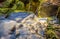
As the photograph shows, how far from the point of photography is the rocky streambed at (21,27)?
245cm

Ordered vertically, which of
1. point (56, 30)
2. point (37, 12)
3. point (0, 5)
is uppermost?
point (0, 5)

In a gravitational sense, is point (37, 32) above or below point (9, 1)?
→ below

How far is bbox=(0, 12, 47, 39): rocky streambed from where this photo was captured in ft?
8.05

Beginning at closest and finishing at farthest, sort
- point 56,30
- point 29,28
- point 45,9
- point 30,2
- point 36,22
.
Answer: point 29,28
point 36,22
point 56,30
point 30,2
point 45,9

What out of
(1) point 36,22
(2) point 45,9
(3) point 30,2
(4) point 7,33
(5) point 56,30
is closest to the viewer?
(4) point 7,33

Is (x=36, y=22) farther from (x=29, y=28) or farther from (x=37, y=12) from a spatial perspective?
(x=37, y=12)

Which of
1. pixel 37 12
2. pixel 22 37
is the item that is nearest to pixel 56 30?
pixel 37 12

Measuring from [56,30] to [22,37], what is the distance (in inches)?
68.1

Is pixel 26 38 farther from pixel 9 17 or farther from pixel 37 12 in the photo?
pixel 37 12

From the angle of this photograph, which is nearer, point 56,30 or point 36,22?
point 36,22

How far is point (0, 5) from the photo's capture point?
4133 mm

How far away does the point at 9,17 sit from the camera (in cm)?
277

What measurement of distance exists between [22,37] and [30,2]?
7.65ft

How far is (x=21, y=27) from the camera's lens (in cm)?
256
